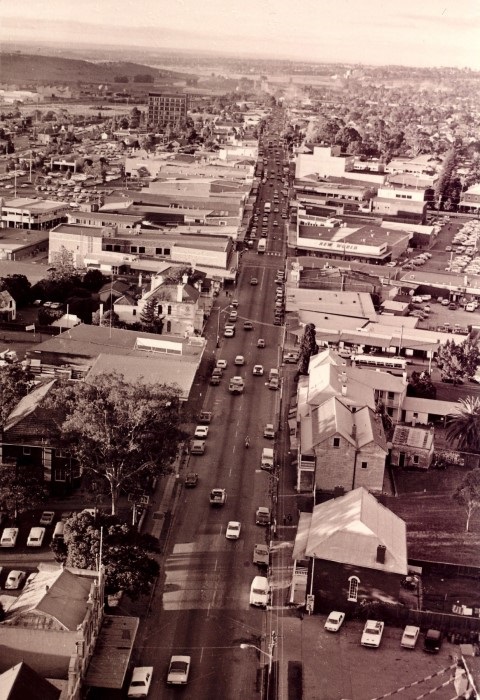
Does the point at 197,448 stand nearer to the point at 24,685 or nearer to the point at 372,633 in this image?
the point at 372,633

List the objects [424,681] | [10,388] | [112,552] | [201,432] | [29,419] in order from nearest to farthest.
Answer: [424,681], [112,552], [29,419], [10,388], [201,432]

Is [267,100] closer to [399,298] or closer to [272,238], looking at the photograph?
[272,238]

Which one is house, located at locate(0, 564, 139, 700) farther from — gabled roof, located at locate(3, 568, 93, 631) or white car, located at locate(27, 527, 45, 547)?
white car, located at locate(27, 527, 45, 547)

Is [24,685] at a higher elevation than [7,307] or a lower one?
higher

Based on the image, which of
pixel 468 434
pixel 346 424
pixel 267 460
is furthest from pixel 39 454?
pixel 468 434

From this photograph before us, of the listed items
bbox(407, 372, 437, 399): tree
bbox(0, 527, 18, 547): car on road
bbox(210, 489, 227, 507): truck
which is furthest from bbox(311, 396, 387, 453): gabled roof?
bbox(0, 527, 18, 547): car on road

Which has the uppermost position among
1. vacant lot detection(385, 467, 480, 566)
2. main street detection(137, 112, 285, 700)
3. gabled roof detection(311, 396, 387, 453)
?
gabled roof detection(311, 396, 387, 453)
